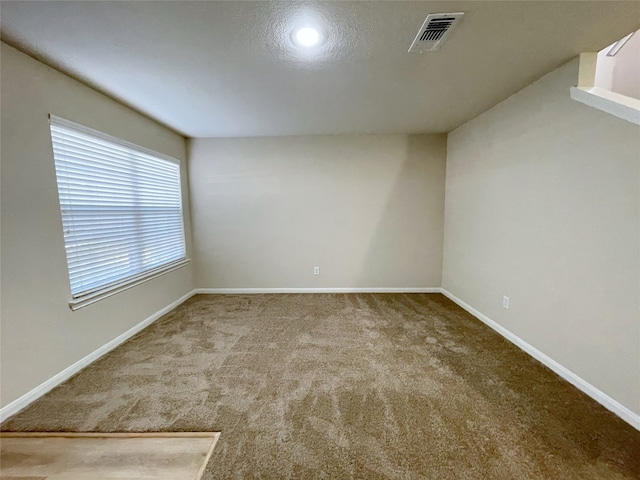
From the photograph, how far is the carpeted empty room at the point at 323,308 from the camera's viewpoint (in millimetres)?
1338

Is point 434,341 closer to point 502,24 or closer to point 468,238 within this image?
point 468,238

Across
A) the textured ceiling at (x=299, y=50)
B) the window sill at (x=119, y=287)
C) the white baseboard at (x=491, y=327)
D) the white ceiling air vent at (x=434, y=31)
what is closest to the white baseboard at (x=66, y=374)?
the white baseboard at (x=491, y=327)

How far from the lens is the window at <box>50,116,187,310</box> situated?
2.00 m

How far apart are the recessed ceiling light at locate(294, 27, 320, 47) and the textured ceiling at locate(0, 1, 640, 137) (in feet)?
0.17

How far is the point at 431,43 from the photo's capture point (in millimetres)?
1590

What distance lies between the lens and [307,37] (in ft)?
4.99

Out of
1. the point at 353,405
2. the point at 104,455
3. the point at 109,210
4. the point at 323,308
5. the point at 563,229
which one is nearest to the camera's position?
the point at 104,455

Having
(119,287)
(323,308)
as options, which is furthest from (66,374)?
(323,308)

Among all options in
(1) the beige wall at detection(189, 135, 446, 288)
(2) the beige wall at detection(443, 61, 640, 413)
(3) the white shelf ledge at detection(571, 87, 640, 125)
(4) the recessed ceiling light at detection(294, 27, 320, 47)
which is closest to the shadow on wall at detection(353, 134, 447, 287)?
(1) the beige wall at detection(189, 135, 446, 288)

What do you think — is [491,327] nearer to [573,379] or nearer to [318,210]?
[573,379]

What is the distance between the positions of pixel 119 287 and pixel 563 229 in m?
3.84

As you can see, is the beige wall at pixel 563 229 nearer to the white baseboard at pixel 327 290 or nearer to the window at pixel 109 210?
the white baseboard at pixel 327 290

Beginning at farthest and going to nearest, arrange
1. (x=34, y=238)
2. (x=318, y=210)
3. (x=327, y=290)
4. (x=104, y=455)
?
(x=327, y=290), (x=318, y=210), (x=34, y=238), (x=104, y=455)

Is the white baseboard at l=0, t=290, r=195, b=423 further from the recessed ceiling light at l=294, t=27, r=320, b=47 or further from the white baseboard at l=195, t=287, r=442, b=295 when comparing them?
the recessed ceiling light at l=294, t=27, r=320, b=47
